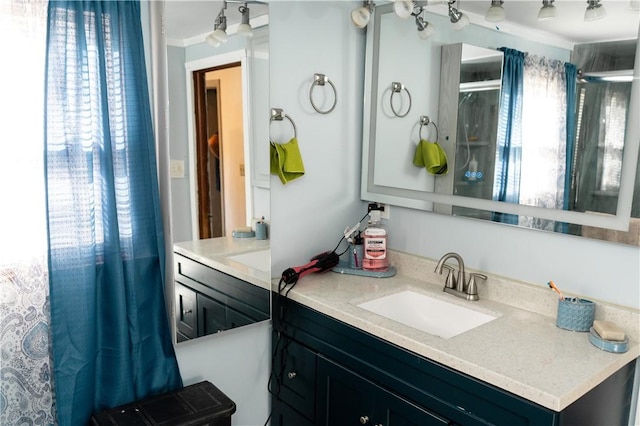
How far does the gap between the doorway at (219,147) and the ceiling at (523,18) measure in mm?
171

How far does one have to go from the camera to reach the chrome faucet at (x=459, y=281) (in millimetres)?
2010

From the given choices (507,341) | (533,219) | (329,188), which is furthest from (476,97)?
(507,341)

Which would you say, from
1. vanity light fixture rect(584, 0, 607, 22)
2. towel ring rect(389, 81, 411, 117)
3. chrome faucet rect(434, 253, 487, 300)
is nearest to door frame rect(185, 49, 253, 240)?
towel ring rect(389, 81, 411, 117)

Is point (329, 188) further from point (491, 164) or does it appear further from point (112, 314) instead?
point (112, 314)

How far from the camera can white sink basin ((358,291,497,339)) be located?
77.5 inches

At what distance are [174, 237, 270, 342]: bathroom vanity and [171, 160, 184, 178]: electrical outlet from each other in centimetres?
26

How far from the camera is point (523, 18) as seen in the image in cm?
184

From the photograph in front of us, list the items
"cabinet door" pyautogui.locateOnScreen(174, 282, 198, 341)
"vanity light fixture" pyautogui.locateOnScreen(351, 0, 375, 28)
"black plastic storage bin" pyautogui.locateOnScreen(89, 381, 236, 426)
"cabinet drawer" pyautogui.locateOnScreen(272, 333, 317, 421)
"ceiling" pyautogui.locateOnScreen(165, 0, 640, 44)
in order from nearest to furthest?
"ceiling" pyautogui.locateOnScreen(165, 0, 640, 44) < "black plastic storage bin" pyautogui.locateOnScreen(89, 381, 236, 426) < "cabinet door" pyautogui.locateOnScreen(174, 282, 198, 341) < "cabinet drawer" pyautogui.locateOnScreen(272, 333, 317, 421) < "vanity light fixture" pyautogui.locateOnScreen(351, 0, 375, 28)

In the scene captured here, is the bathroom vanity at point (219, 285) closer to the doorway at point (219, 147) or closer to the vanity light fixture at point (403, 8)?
the doorway at point (219, 147)

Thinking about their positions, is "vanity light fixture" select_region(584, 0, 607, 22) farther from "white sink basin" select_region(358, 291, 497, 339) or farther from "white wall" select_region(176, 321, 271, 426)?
"white wall" select_region(176, 321, 271, 426)

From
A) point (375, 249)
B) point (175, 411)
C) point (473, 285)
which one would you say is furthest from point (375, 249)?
point (175, 411)

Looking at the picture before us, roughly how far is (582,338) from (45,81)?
1877 mm

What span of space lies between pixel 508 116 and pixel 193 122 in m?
1.16

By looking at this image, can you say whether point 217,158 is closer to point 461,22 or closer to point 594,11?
point 461,22
